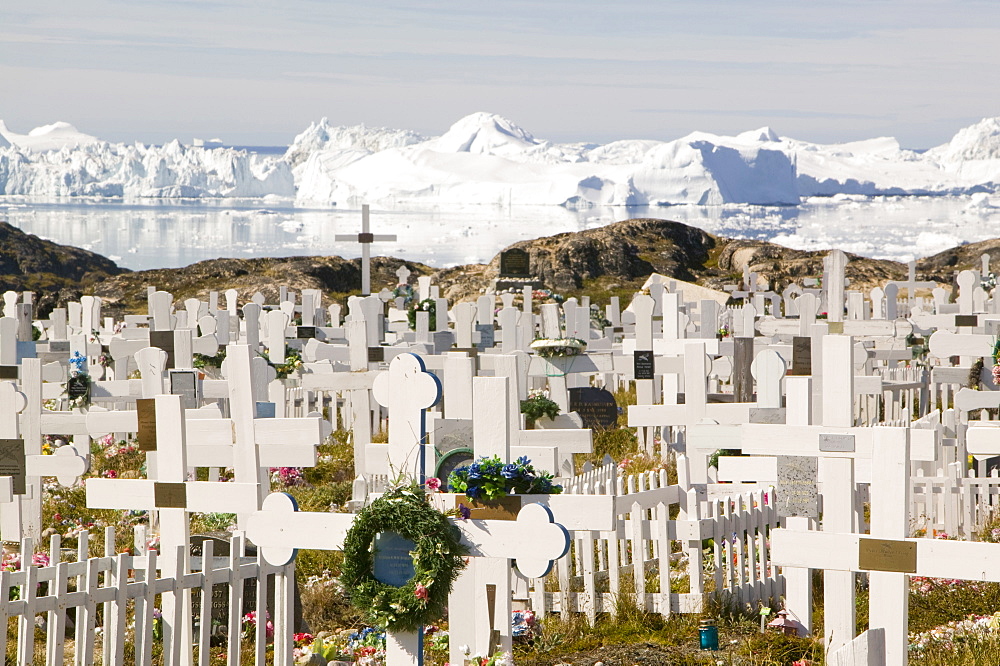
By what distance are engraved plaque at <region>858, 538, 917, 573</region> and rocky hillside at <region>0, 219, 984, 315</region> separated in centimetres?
3206

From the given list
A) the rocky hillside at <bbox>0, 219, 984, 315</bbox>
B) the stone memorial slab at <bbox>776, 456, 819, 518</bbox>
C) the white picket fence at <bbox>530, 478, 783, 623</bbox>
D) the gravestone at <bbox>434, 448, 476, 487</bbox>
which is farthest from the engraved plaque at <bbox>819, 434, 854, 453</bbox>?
the rocky hillside at <bbox>0, 219, 984, 315</bbox>

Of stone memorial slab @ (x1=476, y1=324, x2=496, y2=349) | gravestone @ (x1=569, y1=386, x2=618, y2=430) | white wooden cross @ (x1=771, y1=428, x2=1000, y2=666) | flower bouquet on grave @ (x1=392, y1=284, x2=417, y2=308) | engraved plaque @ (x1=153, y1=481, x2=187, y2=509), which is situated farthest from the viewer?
flower bouquet on grave @ (x1=392, y1=284, x2=417, y2=308)

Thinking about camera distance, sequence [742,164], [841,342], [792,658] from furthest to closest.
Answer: [742,164] < [792,658] < [841,342]

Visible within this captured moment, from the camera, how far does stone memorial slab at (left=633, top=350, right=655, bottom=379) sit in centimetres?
1405

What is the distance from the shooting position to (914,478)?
1099cm

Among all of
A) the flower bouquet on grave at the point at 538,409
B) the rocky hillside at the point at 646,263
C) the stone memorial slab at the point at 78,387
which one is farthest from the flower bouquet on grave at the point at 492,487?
the rocky hillside at the point at 646,263

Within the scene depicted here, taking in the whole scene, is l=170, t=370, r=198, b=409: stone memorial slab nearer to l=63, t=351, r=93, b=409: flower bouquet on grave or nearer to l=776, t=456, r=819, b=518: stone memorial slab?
l=63, t=351, r=93, b=409: flower bouquet on grave

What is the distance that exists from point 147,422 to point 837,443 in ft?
13.7

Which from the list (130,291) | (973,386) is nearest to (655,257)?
(130,291)

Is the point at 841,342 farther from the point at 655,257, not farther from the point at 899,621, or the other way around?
the point at 655,257

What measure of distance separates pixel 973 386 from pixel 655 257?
32575mm

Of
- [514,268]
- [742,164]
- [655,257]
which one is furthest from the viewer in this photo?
[742,164]

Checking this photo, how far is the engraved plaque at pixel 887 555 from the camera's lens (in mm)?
5336

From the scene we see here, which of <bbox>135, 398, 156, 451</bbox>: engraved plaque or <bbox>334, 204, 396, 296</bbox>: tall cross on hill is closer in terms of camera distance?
<bbox>135, 398, 156, 451</bbox>: engraved plaque
